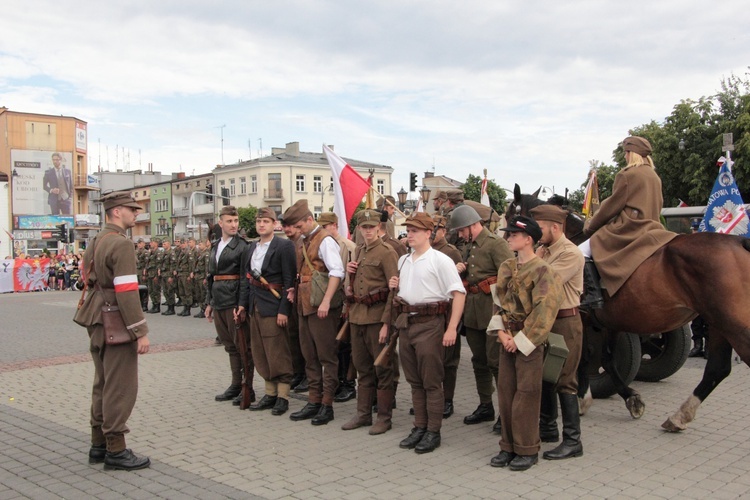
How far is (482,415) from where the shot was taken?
6730 millimetres

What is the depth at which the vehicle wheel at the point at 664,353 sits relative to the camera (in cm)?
781

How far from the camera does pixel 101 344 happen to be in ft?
18.4

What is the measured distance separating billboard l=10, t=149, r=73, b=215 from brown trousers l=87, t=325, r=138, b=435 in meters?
63.5

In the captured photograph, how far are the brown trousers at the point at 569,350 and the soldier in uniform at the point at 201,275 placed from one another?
43.2 ft

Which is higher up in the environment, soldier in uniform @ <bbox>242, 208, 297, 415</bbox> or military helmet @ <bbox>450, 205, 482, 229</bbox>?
military helmet @ <bbox>450, 205, 482, 229</bbox>

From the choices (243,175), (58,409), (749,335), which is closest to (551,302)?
(749,335)

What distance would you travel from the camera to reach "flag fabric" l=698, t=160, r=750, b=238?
11.4 m

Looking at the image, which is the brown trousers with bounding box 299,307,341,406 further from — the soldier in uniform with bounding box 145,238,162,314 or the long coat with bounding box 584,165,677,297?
the soldier in uniform with bounding box 145,238,162,314

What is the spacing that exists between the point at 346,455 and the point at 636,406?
2.90 meters

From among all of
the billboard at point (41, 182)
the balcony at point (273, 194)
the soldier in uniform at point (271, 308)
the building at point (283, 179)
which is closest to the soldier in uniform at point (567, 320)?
the soldier in uniform at point (271, 308)

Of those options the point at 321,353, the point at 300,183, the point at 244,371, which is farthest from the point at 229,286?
the point at 300,183

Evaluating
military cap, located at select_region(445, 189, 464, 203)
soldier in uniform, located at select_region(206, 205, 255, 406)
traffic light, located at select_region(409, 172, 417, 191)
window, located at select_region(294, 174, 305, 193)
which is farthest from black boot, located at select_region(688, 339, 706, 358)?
window, located at select_region(294, 174, 305, 193)

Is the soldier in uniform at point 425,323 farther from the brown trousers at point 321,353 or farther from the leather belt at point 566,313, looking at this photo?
the brown trousers at point 321,353

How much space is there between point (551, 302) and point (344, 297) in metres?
2.73
